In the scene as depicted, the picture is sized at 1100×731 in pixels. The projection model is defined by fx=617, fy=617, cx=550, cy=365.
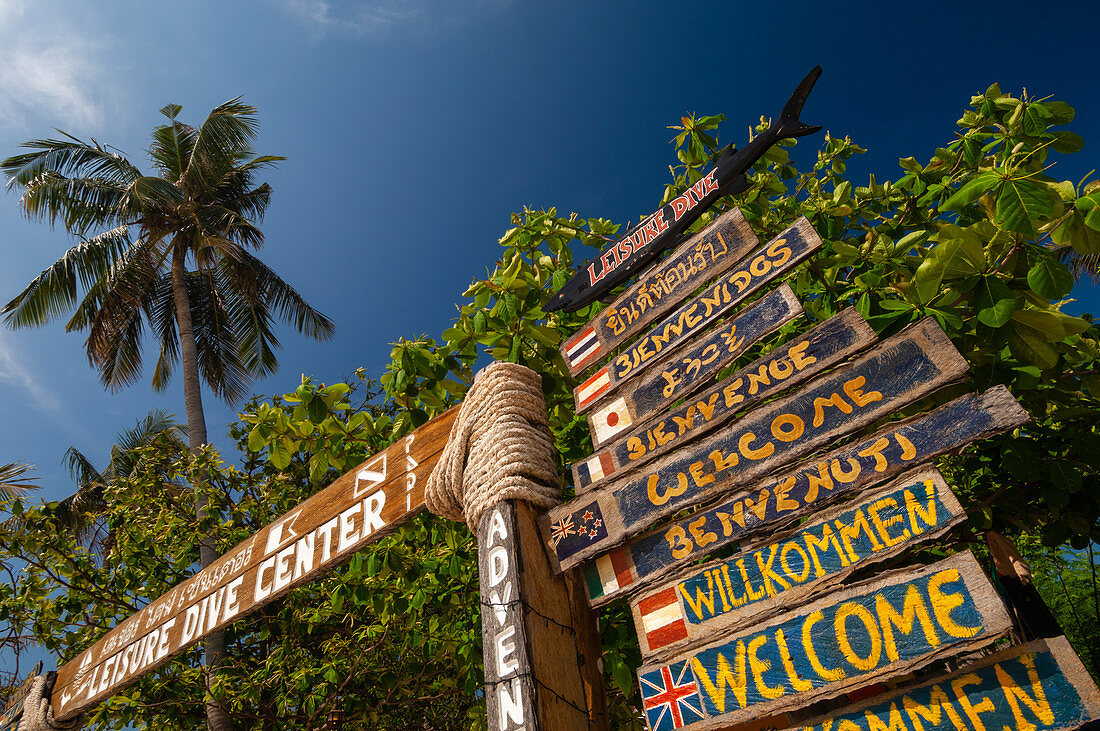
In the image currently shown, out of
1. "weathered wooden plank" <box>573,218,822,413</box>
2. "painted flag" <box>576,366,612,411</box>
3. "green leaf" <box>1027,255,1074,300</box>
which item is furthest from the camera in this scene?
"painted flag" <box>576,366,612,411</box>

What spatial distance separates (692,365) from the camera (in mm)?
2051

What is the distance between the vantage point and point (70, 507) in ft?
52.7

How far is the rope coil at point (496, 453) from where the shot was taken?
209cm

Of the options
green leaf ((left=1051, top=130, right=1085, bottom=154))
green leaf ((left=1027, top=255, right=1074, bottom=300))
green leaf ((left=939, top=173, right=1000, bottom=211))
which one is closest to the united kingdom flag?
green leaf ((left=1027, top=255, right=1074, bottom=300))

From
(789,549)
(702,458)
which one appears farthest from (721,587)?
(702,458)

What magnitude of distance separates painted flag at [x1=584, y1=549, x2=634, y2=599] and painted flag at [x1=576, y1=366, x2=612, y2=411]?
61cm

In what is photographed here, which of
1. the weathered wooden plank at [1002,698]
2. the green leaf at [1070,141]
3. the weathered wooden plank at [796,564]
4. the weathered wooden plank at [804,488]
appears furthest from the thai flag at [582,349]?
the green leaf at [1070,141]

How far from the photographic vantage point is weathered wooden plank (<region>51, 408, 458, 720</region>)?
2.57 m

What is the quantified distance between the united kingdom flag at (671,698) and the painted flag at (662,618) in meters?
0.08

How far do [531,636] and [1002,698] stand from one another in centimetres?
109

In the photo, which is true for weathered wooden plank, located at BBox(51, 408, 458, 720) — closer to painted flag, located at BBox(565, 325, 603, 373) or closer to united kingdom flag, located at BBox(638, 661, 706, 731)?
painted flag, located at BBox(565, 325, 603, 373)

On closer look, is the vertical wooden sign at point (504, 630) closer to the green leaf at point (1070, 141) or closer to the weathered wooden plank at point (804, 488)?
the weathered wooden plank at point (804, 488)

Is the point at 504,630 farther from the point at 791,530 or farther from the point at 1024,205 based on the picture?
the point at 1024,205

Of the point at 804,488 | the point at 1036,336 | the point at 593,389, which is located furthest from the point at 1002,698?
the point at 593,389
